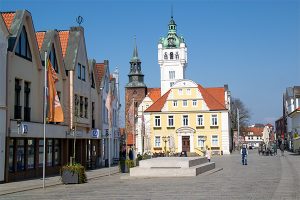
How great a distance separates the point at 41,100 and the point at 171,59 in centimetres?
9177

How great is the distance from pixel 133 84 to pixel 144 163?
87.8 meters

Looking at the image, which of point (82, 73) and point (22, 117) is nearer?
point (22, 117)

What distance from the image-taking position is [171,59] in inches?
4732

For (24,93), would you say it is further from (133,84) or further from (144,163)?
(133,84)

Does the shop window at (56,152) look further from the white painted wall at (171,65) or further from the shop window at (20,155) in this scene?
the white painted wall at (171,65)

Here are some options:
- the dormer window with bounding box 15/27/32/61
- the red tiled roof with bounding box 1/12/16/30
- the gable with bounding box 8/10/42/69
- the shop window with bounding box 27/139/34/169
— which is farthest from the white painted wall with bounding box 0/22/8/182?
the shop window with bounding box 27/139/34/169

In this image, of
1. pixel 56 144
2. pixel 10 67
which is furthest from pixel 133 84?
pixel 10 67

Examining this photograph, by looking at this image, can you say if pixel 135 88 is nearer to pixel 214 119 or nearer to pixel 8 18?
pixel 214 119

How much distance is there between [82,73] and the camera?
3866 cm

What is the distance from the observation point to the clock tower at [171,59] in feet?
383

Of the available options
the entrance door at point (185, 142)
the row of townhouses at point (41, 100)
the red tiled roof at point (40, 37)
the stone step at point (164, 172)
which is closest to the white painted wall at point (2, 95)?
the row of townhouses at point (41, 100)

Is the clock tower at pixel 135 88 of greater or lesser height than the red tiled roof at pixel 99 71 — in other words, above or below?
above

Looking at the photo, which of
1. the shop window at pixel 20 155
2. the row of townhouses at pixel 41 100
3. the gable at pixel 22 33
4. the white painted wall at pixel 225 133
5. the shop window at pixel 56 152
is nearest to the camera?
the row of townhouses at pixel 41 100

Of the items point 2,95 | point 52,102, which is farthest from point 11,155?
point 52,102
